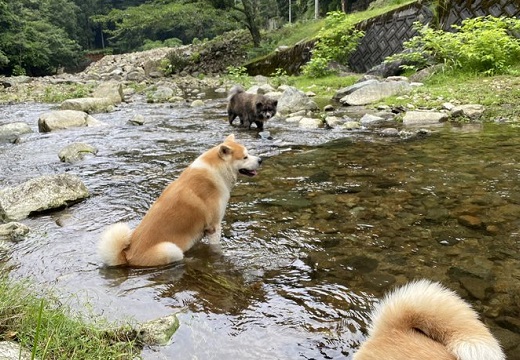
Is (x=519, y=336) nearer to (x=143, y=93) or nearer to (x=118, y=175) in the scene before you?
(x=118, y=175)

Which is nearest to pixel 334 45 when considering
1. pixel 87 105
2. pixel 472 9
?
pixel 472 9

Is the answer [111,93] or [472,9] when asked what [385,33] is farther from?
[111,93]

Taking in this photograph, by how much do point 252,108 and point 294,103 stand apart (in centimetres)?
210

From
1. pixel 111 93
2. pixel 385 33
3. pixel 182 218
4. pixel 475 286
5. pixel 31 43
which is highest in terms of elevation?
pixel 31 43

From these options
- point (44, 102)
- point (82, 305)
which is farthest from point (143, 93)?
point (82, 305)

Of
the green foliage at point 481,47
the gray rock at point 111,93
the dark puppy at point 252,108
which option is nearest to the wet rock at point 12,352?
the dark puppy at point 252,108

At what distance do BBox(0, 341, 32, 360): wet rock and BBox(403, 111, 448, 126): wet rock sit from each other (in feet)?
27.1

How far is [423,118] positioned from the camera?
29.9 ft

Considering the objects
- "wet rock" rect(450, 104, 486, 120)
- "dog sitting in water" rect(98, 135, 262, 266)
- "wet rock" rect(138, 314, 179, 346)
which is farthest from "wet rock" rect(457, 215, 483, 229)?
"wet rock" rect(450, 104, 486, 120)

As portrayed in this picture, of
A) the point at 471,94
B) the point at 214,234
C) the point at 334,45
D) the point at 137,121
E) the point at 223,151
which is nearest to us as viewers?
the point at 214,234

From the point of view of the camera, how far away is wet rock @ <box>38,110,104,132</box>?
10922mm

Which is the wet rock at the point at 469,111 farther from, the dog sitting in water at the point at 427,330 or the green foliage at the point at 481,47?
the dog sitting in water at the point at 427,330

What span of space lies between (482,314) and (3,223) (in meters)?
4.48

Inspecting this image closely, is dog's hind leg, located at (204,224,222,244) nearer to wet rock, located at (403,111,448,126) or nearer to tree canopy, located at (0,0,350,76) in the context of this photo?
wet rock, located at (403,111,448,126)
